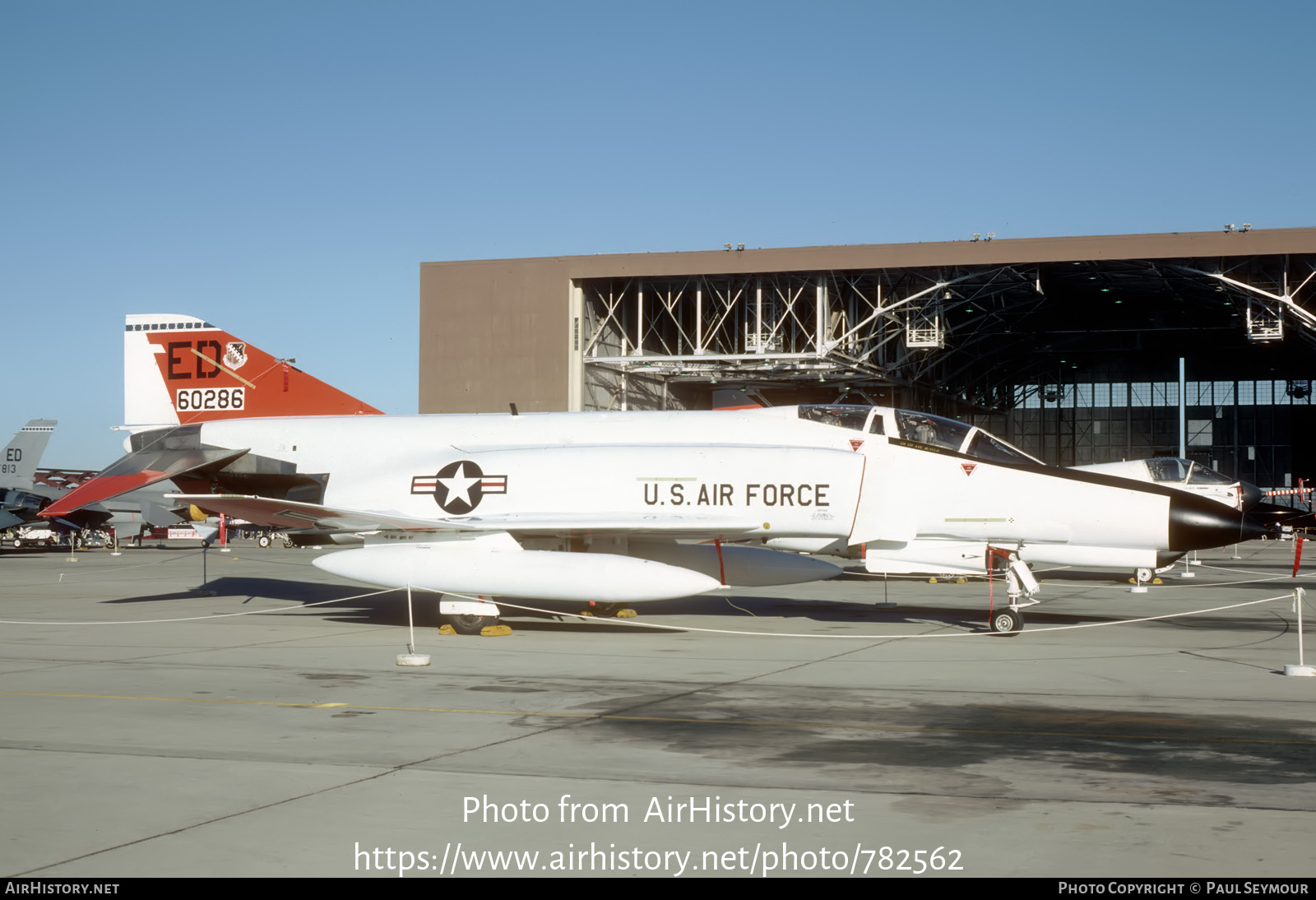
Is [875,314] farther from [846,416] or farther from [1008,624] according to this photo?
[1008,624]

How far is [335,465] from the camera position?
49.8 feet

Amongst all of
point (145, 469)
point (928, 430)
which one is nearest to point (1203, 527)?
point (928, 430)

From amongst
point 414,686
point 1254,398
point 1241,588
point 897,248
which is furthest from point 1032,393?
point 414,686

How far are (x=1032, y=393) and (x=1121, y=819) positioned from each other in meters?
67.7

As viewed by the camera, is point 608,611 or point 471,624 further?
point 608,611

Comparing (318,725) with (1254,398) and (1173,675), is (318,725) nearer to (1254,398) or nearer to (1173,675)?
(1173,675)

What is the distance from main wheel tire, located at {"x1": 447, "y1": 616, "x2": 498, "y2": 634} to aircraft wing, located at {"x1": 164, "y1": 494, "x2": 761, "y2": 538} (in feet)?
3.43

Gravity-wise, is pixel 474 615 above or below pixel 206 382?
below

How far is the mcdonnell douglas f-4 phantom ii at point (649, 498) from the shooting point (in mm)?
12812

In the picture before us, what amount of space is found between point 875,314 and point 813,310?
6.34 meters

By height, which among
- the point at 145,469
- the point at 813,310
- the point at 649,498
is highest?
the point at 813,310

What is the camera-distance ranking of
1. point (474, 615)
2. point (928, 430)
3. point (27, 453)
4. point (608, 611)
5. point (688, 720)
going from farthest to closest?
point (27, 453) < point (608, 611) < point (928, 430) < point (474, 615) < point (688, 720)

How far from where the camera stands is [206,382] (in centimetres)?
1711

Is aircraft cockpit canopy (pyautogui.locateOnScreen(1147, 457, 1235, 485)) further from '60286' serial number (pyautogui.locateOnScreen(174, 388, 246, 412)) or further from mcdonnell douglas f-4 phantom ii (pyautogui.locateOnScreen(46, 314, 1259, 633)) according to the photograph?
'60286' serial number (pyautogui.locateOnScreen(174, 388, 246, 412))
